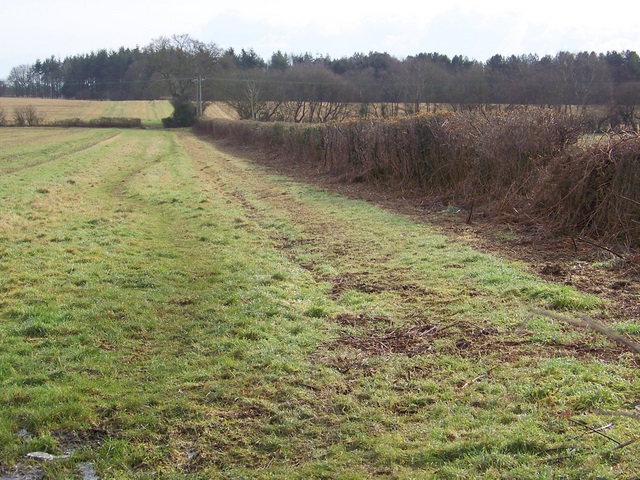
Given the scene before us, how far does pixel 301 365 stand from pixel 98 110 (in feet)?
288

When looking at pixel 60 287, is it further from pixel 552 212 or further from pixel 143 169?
pixel 143 169

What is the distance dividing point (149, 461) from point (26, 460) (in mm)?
838

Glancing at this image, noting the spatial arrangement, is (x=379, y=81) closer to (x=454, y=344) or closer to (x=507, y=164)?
(x=507, y=164)

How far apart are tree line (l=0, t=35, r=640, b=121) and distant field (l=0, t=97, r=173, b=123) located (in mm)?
3333

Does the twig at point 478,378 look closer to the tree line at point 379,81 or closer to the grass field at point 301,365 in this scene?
the grass field at point 301,365

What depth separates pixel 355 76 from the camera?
7381cm

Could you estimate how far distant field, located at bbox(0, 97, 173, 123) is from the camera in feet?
248

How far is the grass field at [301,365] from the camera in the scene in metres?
3.84

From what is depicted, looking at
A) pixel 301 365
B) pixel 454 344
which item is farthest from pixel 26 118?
pixel 454 344

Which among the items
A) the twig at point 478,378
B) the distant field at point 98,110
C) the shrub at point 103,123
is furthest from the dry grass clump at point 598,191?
the distant field at point 98,110

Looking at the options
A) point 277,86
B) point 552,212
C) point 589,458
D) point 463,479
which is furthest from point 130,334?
point 277,86

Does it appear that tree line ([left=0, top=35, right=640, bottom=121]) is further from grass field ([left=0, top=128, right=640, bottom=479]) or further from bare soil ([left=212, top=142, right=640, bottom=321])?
grass field ([left=0, top=128, right=640, bottom=479])

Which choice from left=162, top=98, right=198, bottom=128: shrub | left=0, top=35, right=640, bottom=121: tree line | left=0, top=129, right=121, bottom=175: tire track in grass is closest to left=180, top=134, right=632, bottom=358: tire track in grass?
left=0, top=35, right=640, bottom=121: tree line

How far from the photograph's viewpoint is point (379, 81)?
6756cm
